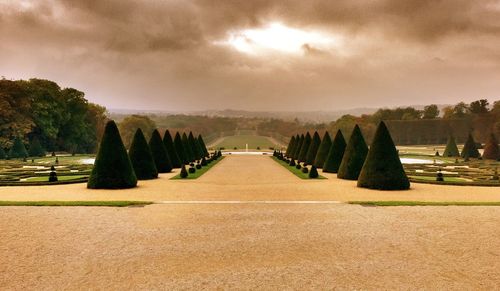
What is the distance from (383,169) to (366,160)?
1.36 meters

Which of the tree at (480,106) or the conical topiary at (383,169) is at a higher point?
the tree at (480,106)

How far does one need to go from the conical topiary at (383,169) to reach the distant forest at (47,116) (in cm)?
5497

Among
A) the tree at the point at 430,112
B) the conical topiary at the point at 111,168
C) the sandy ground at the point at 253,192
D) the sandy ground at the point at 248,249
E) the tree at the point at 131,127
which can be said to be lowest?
the sandy ground at the point at 248,249

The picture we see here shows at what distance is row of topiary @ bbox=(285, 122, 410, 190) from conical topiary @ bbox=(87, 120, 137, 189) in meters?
14.0

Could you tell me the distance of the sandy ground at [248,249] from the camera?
9.90 m

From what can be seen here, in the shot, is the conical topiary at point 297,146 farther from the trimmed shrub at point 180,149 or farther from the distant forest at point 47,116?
the distant forest at point 47,116

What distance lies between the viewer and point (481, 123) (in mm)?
122500

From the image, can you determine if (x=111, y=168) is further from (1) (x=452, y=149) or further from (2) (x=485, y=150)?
(1) (x=452, y=149)

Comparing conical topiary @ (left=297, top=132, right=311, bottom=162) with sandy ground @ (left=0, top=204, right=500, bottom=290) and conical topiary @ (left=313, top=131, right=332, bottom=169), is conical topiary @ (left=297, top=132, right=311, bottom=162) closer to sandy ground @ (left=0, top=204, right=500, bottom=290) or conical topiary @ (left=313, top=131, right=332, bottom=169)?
conical topiary @ (left=313, top=131, right=332, bottom=169)

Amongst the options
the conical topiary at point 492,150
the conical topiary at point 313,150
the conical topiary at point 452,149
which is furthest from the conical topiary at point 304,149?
the conical topiary at point 452,149

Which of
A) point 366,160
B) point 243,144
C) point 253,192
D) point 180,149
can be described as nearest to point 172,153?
point 180,149

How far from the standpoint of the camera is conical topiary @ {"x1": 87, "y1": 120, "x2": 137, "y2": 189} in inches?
1035

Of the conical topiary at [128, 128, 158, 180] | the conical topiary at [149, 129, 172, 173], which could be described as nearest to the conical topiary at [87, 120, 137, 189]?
the conical topiary at [128, 128, 158, 180]

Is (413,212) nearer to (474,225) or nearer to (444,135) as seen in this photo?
(474,225)
